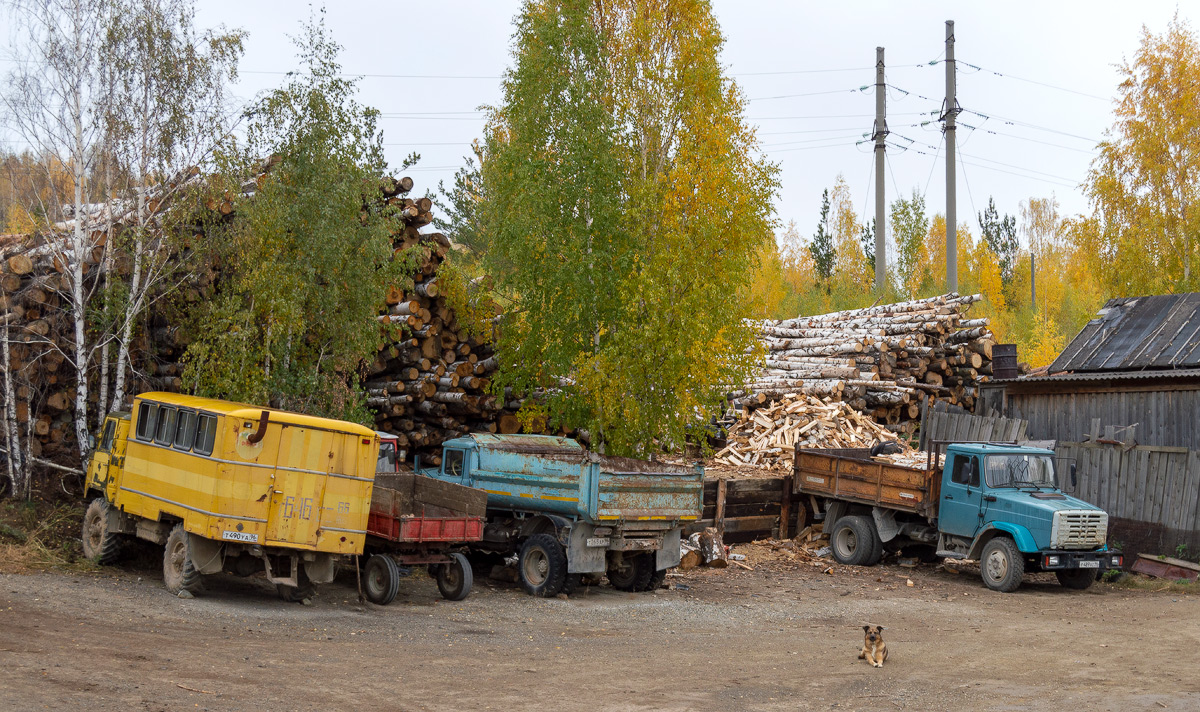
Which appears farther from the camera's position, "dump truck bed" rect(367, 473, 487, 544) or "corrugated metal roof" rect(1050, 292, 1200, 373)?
"corrugated metal roof" rect(1050, 292, 1200, 373)

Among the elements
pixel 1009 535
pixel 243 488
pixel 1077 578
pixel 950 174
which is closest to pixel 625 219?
pixel 1009 535

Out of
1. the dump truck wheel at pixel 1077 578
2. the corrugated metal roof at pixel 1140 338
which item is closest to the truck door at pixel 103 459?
the dump truck wheel at pixel 1077 578

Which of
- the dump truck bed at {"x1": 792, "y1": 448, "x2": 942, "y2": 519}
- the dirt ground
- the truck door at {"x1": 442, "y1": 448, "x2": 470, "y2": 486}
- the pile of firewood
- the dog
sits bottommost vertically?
the dirt ground

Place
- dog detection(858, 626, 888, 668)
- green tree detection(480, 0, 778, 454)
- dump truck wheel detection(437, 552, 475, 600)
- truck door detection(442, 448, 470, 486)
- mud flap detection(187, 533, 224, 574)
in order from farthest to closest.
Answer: green tree detection(480, 0, 778, 454), truck door detection(442, 448, 470, 486), dump truck wheel detection(437, 552, 475, 600), mud flap detection(187, 533, 224, 574), dog detection(858, 626, 888, 668)

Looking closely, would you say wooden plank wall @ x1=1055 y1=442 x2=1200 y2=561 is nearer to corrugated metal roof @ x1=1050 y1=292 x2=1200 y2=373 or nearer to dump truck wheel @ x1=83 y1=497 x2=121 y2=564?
corrugated metal roof @ x1=1050 y1=292 x2=1200 y2=373

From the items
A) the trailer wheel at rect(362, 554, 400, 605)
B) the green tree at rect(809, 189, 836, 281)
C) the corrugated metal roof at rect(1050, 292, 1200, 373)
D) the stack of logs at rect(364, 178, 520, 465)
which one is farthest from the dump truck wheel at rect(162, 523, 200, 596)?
the green tree at rect(809, 189, 836, 281)

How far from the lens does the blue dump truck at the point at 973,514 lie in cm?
1584

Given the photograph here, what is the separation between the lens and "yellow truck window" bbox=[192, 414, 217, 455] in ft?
38.4

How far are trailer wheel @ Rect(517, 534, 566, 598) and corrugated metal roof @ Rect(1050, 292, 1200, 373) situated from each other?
42.5 feet

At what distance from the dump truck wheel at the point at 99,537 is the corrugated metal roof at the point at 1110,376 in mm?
17454

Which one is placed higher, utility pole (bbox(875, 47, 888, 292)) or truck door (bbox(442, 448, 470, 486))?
utility pole (bbox(875, 47, 888, 292))

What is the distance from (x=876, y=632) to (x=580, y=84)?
39.3ft

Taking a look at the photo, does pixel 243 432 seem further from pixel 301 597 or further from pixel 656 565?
pixel 656 565

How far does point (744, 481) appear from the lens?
773 inches
